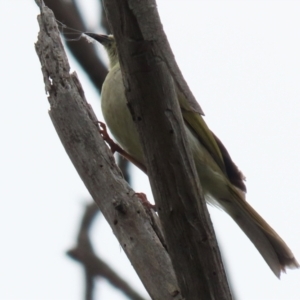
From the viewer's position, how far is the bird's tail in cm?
437

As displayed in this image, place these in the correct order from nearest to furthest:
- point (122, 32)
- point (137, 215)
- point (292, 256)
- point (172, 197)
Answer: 1. point (122, 32)
2. point (172, 197)
3. point (137, 215)
4. point (292, 256)

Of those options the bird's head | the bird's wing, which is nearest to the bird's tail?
the bird's wing

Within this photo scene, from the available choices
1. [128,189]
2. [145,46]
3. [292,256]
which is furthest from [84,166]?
[292,256]

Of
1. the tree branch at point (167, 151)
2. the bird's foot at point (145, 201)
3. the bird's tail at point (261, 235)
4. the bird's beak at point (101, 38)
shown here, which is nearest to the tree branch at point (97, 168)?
the bird's foot at point (145, 201)

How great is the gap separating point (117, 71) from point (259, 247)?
155 cm

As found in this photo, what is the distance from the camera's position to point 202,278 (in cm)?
306

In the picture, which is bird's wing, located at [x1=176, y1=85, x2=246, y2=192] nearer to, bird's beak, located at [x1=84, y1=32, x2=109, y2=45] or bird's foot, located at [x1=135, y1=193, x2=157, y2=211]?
bird's foot, located at [x1=135, y1=193, x2=157, y2=211]

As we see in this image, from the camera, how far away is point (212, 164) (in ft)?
15.4

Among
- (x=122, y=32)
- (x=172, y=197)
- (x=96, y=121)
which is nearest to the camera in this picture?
(x=122, y=32)

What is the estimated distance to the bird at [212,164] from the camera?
453 cm

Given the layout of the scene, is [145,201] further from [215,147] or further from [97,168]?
[215,147]

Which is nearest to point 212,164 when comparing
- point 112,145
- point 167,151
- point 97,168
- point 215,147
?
point 215,147

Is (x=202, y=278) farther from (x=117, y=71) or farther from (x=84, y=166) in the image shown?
(x=117, y=71)

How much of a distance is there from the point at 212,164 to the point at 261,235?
23.0 inches
